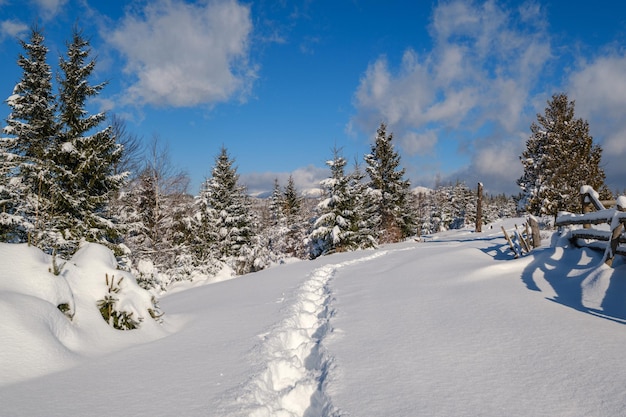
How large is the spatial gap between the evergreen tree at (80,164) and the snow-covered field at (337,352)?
7.77 m

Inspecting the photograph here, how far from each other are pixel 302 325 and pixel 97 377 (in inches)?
129

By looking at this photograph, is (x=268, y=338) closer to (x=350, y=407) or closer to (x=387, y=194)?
(x=350, y=407)

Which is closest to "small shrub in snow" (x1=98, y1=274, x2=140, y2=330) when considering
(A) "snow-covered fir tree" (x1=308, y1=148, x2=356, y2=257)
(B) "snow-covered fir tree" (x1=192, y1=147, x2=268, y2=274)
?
(B) "snow-covered fir tree" (x1=192, y1=147, x2=268, y2=274)

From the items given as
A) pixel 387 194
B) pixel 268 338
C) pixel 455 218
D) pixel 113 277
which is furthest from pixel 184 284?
pixel 455 218

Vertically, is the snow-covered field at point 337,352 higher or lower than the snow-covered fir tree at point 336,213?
lower

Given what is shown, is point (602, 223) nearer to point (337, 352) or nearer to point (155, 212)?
point (337, 352)

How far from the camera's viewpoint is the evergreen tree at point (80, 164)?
11.9 m

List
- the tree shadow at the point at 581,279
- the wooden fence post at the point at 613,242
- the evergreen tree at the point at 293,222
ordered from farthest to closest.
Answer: the evergreen tree at the point at 293,222
the wooden fence post at the point at 613,242
the tree shadow at the point at 581,279

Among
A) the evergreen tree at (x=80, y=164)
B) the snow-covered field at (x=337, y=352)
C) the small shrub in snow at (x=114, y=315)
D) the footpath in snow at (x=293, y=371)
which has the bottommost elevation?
the footpath in snow at (x=293, y=371)

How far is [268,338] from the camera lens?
15.9 ft

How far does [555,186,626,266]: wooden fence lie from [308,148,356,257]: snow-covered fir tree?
14839 mm

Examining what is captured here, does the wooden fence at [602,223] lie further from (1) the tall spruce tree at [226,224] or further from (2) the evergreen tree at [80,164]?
(1) the tall spruce tree at [226,224]

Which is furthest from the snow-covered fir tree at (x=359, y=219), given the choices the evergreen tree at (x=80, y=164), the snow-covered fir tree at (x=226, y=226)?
the evergreen tree at (x=80, y=164)

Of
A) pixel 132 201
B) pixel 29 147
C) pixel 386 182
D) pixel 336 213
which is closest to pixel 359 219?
pixel 336 213
